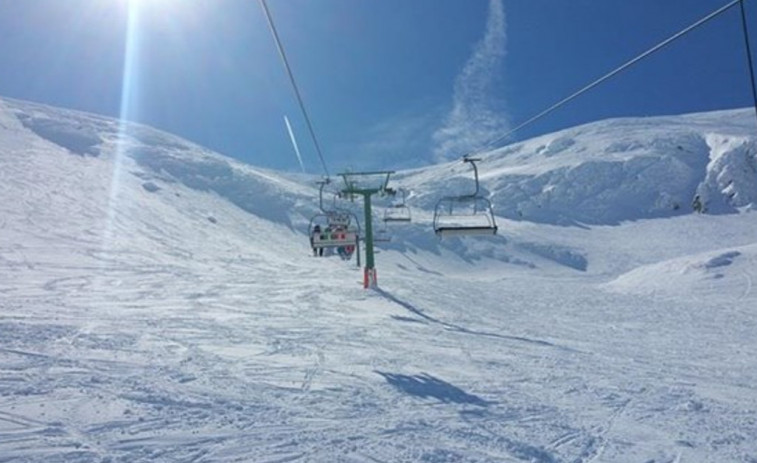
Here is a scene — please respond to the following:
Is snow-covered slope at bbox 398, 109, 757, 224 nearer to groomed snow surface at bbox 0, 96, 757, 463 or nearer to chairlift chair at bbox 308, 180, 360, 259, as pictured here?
groomed snow surface at bbox 0, 96, 757, 463

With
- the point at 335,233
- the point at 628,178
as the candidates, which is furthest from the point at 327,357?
the point at 628,178

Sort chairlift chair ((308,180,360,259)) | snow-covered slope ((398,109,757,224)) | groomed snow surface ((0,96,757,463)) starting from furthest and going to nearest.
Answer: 1. snow-covered slope ((398,109,757,224))
2. chairlift chair ((308,180,360,259))
3. groomed snow surface ((0,96,757,463))

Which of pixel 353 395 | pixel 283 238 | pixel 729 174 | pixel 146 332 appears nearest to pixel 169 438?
pixel 353 395

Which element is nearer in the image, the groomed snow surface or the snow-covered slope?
the groomed snow surface

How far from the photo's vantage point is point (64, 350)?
27.6 ft

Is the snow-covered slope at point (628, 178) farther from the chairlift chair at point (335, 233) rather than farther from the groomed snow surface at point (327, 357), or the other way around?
the chairlift chair at point (335, 233)

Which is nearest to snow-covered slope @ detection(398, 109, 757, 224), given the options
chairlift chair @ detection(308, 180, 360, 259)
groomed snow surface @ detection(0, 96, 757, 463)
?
groomed snow surface @ detection(0, 96, 757, 463)

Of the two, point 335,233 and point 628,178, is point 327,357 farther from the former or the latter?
point 628,178

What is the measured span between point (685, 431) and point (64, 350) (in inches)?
331

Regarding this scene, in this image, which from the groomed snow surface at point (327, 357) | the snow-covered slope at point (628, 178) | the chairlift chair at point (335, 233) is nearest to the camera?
the groomed snow surface at point (327, 357)

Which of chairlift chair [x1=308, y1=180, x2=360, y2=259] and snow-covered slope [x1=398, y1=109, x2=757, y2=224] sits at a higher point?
snow-covered slope [x1=398, y1=109, x2=757, y2=224]

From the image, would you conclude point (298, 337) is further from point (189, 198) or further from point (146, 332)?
point (189, 198)

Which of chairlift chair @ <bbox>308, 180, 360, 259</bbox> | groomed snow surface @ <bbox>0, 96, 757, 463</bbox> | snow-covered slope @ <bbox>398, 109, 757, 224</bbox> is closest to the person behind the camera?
groomed snow surface @ <bbox>0, 96, 757, 463</bbox>

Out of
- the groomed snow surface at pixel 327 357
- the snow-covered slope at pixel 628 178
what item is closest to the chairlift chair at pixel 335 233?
the groomed snow surface at pixel 327 357
